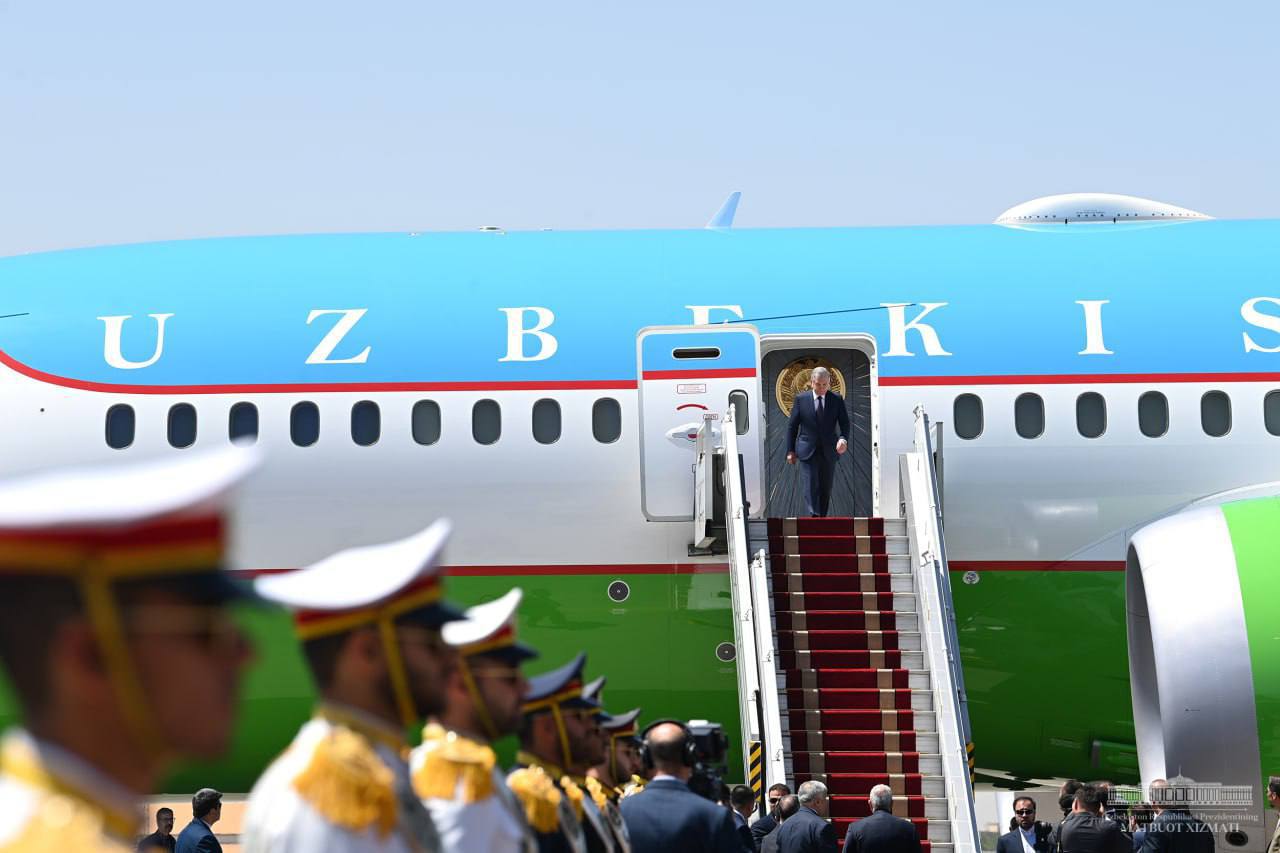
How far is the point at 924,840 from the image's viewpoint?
12.4m

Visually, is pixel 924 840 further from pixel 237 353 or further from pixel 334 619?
pixel 334 619

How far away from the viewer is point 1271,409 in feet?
46.3

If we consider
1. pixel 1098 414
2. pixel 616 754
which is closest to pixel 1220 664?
pixel 1098 414

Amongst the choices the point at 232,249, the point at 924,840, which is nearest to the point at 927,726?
the point at 924,840

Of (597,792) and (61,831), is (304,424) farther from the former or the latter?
(61,831)

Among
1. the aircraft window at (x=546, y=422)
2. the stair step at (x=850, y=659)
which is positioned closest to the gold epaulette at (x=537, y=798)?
the stair step at (x=850, y=659)

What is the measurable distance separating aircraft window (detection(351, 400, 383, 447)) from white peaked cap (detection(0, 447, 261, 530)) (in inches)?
439

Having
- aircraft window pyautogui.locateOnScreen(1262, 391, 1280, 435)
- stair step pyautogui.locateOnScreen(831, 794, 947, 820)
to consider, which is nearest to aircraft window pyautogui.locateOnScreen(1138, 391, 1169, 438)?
aircraft window pyautogui.locateOnScreen(1262, 391, 1280, 435)

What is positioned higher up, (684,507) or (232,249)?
(232,249)

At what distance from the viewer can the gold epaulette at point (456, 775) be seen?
15.2 feet

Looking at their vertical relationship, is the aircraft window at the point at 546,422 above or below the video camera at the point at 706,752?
above

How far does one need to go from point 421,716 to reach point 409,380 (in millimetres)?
10166

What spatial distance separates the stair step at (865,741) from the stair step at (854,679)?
399 millimetres

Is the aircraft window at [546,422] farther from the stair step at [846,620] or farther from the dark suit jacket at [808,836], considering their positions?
the dark suit jacket at [808,836]
